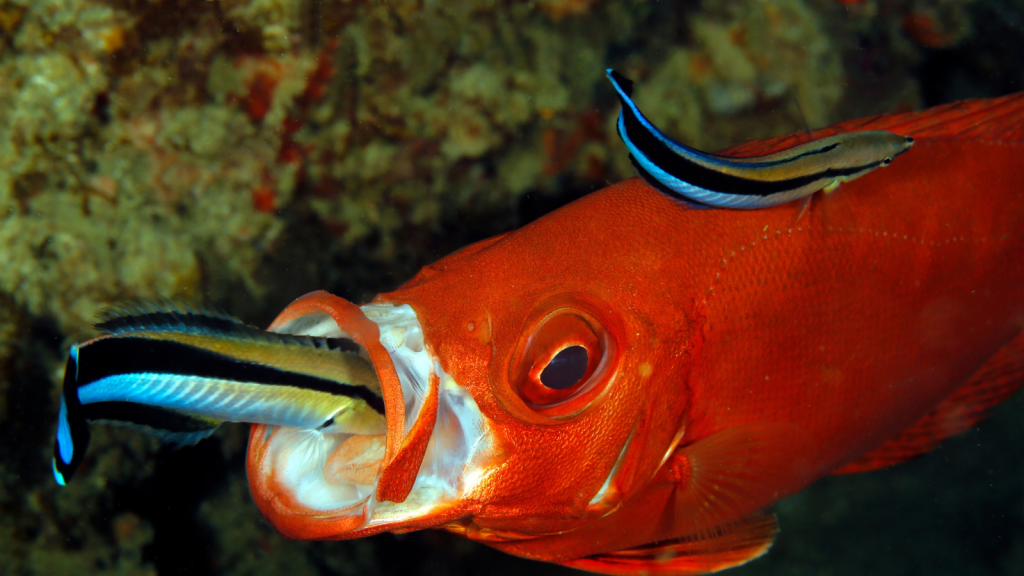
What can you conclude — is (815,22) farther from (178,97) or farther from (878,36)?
(178,97)

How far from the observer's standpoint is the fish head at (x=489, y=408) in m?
1.30

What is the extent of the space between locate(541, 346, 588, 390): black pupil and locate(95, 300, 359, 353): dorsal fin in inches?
27.4

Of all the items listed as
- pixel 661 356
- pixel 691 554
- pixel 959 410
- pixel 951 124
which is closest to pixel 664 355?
pixel 661 356

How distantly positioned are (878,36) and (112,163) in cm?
384

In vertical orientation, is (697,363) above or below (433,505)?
above

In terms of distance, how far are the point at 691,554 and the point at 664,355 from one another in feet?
3.58

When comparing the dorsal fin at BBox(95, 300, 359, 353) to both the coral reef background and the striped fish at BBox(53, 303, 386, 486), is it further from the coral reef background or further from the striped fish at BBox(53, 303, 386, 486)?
the coral reef background

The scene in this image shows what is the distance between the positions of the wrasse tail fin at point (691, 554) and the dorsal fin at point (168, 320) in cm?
147

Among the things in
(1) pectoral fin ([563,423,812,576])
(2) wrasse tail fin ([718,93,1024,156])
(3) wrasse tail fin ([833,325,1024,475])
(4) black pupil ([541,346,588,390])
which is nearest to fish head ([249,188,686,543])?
(4) black pupil ([541,346,588,390])

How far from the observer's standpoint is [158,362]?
0.97 m

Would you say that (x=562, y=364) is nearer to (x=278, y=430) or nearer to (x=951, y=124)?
(x=278, y=430)

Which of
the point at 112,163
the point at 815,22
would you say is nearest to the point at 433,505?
the point at 112,163

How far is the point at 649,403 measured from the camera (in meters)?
1.49

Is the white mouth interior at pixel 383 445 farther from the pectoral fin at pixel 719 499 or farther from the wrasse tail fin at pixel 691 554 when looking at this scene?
the wrasse tail fin at pixel 691 554
